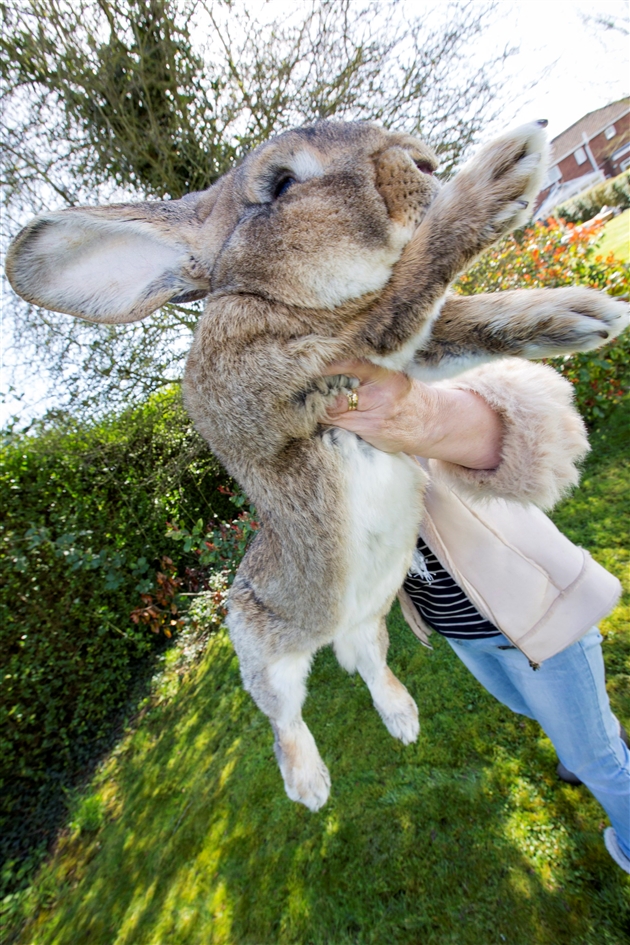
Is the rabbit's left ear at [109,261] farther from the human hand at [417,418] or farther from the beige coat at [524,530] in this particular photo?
the beige coat at [524,530]

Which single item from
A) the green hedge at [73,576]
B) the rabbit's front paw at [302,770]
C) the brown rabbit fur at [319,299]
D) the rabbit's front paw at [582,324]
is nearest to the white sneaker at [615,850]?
the rabbit's front paw at [302,770]

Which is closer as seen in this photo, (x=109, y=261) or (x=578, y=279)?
(x=109, y=261)

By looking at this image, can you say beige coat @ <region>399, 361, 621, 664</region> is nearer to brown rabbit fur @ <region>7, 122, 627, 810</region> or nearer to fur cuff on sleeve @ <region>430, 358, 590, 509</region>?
fur cuff on sleeve @ <region>430, 358, 590, 509</region>

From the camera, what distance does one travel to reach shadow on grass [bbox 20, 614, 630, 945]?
2.07 m

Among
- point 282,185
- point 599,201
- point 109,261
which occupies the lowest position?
point 282,185

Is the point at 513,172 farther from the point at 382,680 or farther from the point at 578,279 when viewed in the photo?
the point at 578,279

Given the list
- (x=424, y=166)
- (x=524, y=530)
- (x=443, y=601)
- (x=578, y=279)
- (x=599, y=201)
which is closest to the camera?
(x=424, y=166)

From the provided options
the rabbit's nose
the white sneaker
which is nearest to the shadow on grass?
the white sneaker

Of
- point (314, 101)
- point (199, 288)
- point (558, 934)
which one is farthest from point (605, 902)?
point (314, 101)

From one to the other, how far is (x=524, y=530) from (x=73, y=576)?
4554 mm

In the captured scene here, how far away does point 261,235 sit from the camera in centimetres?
135

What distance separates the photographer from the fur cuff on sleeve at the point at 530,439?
1.48m

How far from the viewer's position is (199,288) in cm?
161

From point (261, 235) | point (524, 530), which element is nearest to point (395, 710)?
point (524, 530)
